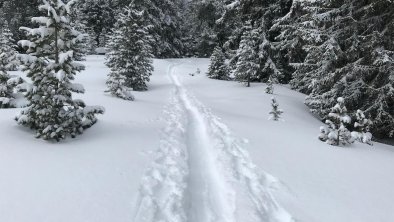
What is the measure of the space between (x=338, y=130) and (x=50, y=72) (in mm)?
8568

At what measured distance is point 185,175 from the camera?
8023 mm

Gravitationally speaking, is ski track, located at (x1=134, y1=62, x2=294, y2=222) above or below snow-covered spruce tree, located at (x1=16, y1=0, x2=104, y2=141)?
below

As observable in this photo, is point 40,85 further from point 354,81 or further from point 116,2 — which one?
point 116,2

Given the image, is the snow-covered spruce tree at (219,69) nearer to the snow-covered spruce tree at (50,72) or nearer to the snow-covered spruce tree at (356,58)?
the snow-covered spruce tree at (356,58)

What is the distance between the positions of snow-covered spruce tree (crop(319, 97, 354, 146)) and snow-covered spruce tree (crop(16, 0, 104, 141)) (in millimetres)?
7662

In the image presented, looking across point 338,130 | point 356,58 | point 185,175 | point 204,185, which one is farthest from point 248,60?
point 204,185

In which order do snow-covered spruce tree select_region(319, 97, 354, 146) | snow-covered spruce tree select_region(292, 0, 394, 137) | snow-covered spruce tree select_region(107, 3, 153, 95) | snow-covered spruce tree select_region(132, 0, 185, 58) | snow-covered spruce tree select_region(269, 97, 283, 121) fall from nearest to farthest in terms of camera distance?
snow-covered spruce tree select_region(319, 97, 354, 146) < snow-covered spruce tree select_region(292, 0, 394, 137) < snow-covered spruce tree select_region(269, 97, 283, 121) < snow-covered spruce tree select_region(107, 3, 153, 95) < snow-covered spruce tree select_region(132, 0, 185, 58)

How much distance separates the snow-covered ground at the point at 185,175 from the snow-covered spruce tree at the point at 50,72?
14.9 inches

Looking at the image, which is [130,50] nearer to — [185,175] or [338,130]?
[338,130]

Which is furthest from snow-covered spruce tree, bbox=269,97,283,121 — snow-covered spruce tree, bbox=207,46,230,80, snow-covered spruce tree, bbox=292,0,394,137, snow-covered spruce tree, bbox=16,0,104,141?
snow-covered spruce tree, bbox=207,46,230,80

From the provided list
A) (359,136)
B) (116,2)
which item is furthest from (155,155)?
(116,2)

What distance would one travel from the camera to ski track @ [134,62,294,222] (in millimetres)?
6332

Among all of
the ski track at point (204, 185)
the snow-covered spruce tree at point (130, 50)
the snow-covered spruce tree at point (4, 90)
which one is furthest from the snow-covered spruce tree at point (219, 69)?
the ski track at point (204, 185)

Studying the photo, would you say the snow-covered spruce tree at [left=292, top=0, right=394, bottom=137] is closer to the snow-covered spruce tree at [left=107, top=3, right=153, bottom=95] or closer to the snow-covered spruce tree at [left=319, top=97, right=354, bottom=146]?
the snow-covered spruce tree at [left=319, top=97, right=354, bottom=146]
